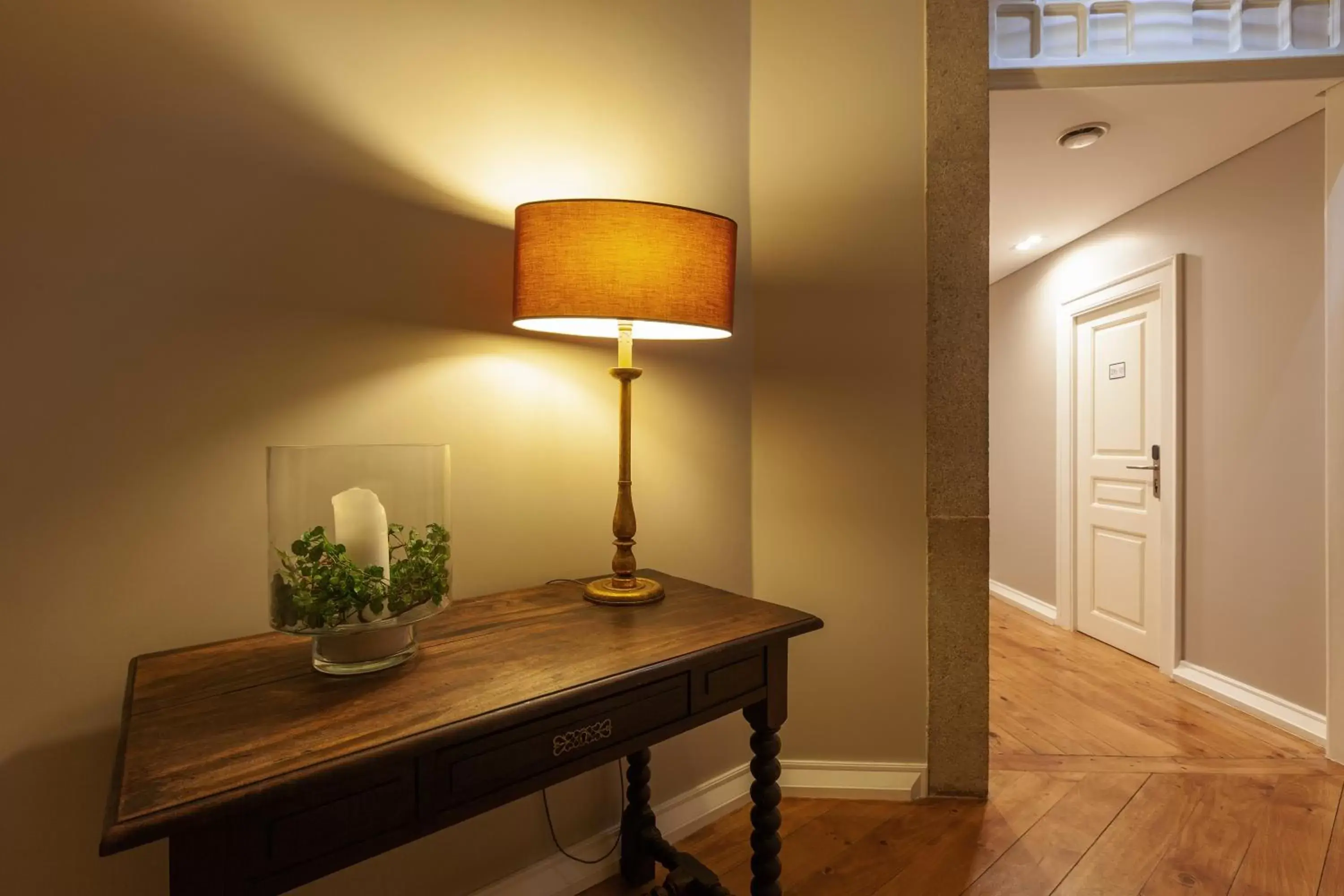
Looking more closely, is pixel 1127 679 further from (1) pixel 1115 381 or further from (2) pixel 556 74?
(2) pixel 556 74

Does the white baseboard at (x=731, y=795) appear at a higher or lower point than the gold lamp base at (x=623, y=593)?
lower

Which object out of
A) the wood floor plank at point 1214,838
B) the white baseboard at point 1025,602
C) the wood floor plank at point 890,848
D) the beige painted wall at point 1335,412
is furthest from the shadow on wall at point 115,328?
the white baseboard at point 1025,602

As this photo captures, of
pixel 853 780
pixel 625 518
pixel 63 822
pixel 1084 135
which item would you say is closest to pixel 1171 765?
pixel 853 780

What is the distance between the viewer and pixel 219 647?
40.5 inches

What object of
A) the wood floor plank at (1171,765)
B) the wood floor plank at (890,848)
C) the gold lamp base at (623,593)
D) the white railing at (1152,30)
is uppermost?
the white railing at (1152,30)

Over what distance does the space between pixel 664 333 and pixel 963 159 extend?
115cm

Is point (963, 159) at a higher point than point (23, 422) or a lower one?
higher

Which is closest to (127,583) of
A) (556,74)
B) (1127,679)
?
(556,74)

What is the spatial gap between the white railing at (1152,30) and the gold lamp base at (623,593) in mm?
2200

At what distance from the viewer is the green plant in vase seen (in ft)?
2.82

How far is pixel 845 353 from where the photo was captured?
1923 mm

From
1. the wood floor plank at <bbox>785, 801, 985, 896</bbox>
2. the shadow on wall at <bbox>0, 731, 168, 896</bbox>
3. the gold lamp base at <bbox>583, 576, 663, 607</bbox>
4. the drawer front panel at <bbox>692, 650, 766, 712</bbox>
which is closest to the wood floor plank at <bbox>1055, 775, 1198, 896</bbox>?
the wood floor plank at <bbox>785, 801, 985, 896</bbox>

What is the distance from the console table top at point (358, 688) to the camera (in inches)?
26.3

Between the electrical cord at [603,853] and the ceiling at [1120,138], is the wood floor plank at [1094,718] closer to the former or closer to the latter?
the electrical cord at [603,853]
